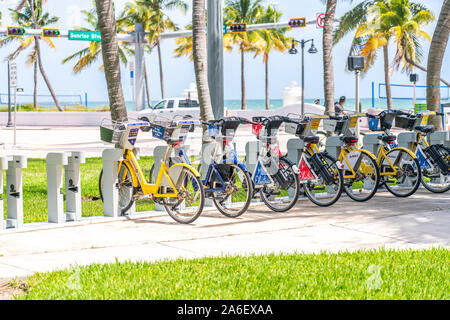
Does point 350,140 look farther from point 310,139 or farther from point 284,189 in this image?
point 284,189

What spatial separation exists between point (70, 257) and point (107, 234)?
1271 mm

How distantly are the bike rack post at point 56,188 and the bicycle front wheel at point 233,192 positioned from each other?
70.6 inches

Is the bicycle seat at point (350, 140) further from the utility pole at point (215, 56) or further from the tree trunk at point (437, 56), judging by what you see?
the tree trunk at point (437, 56)

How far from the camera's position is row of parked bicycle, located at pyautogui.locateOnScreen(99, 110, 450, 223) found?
→ 852 centimetres

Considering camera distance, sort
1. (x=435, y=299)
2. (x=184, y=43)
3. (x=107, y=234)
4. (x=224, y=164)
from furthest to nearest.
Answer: (x=184, y=43) < (x=224, y=164) < (x=107, y=234) < (x=435, y=299)

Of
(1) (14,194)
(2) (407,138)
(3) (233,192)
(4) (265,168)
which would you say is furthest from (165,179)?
(2) (407,138)

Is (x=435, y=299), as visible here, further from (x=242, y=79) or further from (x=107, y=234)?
(x=242, y=79)

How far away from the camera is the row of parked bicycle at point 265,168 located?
852 centimetres

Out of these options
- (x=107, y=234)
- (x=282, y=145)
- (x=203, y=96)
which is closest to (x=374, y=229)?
(x=107, y=234)

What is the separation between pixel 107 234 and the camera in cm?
777

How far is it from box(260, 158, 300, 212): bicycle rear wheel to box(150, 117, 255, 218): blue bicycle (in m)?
0.49

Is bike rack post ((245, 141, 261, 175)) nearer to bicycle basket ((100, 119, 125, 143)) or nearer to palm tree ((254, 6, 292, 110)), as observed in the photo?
bicycle basket ((100, 119, 125, 143))

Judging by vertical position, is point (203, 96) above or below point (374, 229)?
above

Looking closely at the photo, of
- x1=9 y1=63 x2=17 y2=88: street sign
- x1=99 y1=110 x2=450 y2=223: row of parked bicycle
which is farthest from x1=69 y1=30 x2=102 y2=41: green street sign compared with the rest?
x1=99 y1=110 x2=450 y2=223: row of parked bicycle
